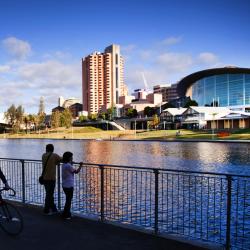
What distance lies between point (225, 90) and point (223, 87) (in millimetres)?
2081

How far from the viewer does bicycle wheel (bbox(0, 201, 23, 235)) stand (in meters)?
7.55

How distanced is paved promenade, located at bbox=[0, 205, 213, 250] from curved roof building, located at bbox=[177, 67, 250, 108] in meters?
143

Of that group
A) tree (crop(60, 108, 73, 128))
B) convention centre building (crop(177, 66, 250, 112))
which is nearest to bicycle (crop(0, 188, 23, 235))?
convention centre building (crop(177, 66, 250, 112))

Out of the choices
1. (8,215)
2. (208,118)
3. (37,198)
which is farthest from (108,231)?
(208,118)

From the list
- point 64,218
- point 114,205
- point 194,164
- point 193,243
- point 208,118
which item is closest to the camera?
point 193,243

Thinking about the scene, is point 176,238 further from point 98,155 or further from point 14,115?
point 14,115

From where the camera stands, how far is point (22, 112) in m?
190

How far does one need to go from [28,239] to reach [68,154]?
270cm

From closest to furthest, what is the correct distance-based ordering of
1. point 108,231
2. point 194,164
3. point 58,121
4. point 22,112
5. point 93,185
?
point 108,231 → point 93,185 → point 194,164 → point 58,121 → point 22,112

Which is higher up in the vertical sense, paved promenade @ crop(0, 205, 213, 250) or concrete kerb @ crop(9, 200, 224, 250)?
paved promenade @ crop(0, 205, 213, 250)

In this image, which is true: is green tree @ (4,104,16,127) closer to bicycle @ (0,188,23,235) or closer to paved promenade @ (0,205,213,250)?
paved promenade @ (0,205,213,250)

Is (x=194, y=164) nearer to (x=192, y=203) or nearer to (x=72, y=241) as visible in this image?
(x=192, y=203)

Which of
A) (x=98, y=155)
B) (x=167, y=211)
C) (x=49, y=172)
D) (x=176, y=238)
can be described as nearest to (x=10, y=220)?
(x=49, y=172)

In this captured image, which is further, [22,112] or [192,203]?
[22,112]
